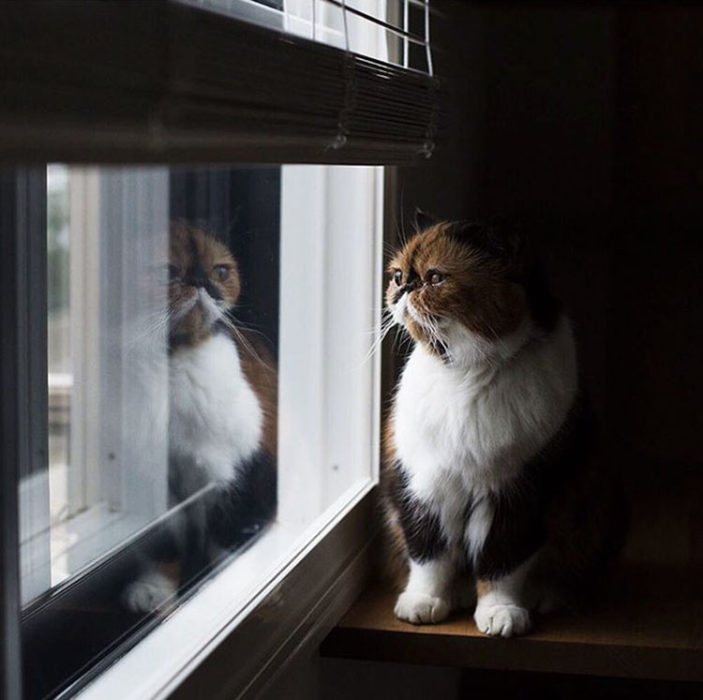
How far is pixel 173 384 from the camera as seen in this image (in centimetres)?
87

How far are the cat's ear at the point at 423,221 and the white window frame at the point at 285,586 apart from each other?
55 mm

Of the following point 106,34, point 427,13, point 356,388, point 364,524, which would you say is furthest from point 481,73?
point 106,34

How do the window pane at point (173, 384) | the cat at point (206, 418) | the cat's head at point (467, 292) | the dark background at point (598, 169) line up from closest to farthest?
1. the window pane at point (173, 384)
2. the cat at point (206, 418)
3. the cat's head at point (467, 292)
4. the dark background at point (598, 169)

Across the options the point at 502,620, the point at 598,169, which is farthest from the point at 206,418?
the point at 598,169

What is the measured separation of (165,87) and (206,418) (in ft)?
1.67

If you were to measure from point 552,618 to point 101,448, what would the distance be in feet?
1.80

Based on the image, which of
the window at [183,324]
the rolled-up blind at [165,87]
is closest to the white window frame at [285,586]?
the window at [183,324]

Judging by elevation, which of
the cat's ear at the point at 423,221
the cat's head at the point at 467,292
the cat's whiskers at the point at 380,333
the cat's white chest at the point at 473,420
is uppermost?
the cat's ear at the point at 423,221

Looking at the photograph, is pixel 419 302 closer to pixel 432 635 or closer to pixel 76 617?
pixel 432 635

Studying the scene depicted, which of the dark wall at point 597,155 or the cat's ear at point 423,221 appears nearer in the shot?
the cat's ear at point 423,221

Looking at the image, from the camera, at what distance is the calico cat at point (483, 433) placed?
1.07 m

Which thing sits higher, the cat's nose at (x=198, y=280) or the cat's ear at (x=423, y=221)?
the cat's ear at (x=423, y=221)

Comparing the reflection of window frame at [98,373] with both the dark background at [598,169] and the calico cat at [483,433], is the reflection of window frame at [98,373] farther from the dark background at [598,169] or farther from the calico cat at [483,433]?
the dark background at [598,169]

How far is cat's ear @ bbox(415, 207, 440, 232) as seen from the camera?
1.16 m
